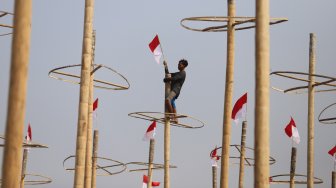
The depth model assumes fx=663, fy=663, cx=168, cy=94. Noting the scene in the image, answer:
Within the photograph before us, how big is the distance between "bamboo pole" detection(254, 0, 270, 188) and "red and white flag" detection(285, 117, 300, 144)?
17192mm

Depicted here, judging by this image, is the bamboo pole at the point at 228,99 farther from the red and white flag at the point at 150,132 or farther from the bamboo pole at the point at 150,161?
the bamboo pole at the point at 150,161

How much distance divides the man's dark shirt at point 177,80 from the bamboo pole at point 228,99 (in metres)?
5.55

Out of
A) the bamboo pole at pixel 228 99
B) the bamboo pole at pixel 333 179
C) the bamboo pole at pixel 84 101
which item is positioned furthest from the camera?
the bamboo pole at pixel 333 179

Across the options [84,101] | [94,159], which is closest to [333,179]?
[94,159]

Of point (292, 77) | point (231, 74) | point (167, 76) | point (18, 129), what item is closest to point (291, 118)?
point (292, 77)

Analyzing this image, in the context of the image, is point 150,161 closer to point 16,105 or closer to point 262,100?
point 262,100

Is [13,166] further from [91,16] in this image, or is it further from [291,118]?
[291,118]

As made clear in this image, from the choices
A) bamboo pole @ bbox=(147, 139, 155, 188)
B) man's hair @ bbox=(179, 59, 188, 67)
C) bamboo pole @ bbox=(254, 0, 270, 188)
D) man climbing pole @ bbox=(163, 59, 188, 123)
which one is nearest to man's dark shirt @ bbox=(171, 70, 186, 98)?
man climbing pole @ bbox=(163, 59, 188, 123)

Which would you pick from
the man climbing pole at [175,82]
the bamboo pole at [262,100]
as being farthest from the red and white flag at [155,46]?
the bamboo pole at [262,100]

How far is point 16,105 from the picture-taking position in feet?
28.2

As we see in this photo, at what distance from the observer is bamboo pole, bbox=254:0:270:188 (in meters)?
9.96

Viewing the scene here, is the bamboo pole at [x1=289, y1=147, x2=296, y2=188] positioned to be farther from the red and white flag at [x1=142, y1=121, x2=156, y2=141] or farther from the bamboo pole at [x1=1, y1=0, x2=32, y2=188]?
the bamboo pole at [x1=1, y1=0, x2=32, y2=188]

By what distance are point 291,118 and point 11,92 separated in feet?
65.2

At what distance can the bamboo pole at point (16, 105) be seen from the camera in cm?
851
